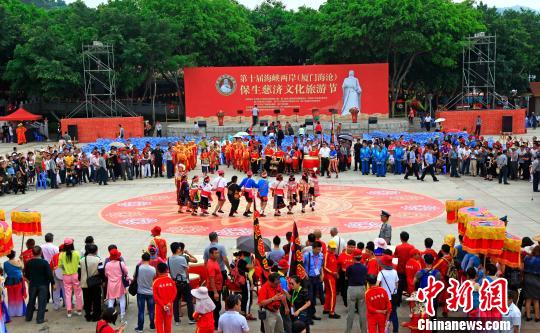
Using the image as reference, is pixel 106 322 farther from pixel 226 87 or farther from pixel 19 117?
pixel 19 117

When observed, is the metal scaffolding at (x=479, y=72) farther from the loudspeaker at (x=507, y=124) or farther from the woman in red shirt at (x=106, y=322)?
the woman in red shirt at (x=106, y=322)

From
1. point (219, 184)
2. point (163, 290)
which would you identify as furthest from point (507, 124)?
point (163, 290)

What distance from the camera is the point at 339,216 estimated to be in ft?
65.4

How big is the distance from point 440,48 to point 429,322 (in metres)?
36.4

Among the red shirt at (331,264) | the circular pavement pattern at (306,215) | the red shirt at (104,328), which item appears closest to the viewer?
the red shirt at (104,328)

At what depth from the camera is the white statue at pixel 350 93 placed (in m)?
43.5

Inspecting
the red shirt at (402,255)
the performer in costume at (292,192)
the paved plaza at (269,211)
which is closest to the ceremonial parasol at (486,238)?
the red shirt at (402,255)

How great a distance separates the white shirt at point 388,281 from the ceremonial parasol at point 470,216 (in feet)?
6.45

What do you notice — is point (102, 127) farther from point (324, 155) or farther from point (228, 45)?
point (324, 155)

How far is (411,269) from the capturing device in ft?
37.8

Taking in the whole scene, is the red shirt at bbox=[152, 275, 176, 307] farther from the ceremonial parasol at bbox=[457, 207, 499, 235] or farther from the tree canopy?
the tree canopy

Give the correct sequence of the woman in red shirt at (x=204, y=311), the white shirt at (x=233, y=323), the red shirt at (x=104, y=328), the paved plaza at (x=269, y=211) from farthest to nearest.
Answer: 1. the paved plaza at (x=269, y=211)
2. the woman in red shirt at (x=204, y=311)
3. the white shirt at (x=233, y=323)
4. the red shirt at (x=104, y=328)

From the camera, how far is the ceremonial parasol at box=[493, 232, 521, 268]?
11148mm

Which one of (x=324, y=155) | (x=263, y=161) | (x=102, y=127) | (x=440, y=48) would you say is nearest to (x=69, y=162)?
(x=263, y=161)
